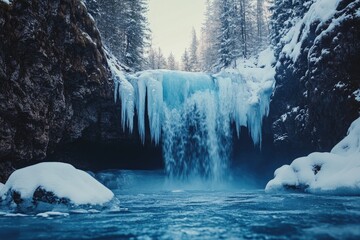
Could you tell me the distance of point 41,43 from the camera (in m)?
14.2

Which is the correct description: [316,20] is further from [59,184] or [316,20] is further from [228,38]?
[228,38]

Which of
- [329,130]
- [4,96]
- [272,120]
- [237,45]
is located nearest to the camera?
[4,96]

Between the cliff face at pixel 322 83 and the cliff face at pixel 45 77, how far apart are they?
11183 mm

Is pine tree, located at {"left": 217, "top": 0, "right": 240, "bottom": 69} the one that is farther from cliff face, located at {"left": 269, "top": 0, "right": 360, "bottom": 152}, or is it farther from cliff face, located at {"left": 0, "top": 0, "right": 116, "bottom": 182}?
cliff face, located at {"left": 0, "top": 0, "right": 116, "bottom": 182}

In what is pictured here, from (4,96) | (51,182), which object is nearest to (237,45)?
(4,96)

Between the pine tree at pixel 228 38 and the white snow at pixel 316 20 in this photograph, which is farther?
the pine tree at pixel 228 38

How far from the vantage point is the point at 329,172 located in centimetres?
1248

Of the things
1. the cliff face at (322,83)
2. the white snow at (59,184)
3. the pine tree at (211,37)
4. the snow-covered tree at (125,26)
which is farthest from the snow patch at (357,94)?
the pine tree at (211,37)

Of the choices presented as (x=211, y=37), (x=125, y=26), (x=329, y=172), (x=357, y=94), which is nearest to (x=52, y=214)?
(x=329, y=172)

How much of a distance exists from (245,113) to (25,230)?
20363 mm

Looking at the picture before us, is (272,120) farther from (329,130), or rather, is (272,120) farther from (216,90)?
(329,130)

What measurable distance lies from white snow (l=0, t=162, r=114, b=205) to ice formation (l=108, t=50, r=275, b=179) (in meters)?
14.1

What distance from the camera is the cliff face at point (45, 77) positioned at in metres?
13.1

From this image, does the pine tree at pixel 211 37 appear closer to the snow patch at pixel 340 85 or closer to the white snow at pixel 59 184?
the snow patch at pixel 340 85
